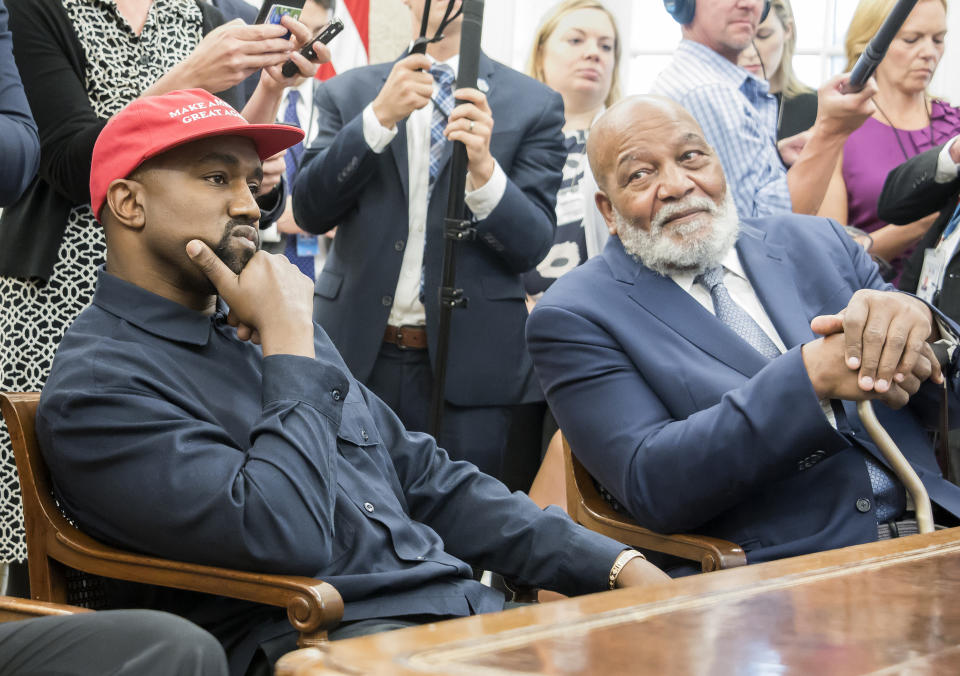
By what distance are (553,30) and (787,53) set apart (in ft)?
3.09

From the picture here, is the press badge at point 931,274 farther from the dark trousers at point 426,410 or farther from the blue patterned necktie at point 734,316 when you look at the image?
the dark trousers at point 426,410

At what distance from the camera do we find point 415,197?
3562mm

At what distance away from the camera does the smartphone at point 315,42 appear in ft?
9.36

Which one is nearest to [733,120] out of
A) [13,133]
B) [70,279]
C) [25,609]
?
[70,279]

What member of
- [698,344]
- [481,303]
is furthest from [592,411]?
[481,303]

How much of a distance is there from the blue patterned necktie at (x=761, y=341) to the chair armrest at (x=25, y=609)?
64.5 inches

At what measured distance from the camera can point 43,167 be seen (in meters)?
2.70

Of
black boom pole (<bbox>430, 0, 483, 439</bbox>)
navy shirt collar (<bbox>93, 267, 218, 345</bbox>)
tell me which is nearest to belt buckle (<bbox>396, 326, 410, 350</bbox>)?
black boom pole (<bbox>430, 0, 483, 439</bbox>)

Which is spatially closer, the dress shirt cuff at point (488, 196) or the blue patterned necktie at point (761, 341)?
the blue patterned necktie at point (761, 341)

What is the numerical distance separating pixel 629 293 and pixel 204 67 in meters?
1.09

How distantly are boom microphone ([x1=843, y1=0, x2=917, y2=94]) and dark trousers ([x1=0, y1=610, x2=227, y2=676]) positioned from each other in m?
2.16

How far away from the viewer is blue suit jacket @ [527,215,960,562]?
2.38m

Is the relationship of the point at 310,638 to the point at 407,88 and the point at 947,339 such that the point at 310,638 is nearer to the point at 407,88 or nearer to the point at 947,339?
the point at 947,339

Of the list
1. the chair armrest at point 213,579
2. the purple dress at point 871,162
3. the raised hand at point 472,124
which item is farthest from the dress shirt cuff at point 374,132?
the purple dress at point 871,162
